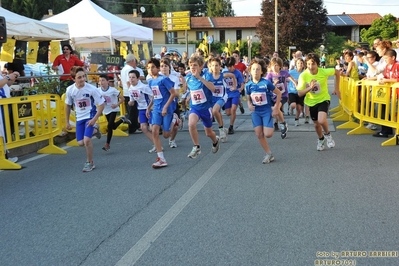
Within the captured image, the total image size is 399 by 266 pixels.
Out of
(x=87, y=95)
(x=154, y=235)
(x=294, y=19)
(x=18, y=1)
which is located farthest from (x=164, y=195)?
(x=18, y=1)

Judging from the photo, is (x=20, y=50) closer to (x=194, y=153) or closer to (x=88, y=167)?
(x=88, y=167)

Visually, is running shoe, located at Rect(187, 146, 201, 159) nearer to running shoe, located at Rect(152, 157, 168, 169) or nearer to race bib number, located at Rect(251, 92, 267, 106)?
running shoe, located at Rect(152, 157, 168, 169)

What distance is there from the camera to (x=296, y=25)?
172ft

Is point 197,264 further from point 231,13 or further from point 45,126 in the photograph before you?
point 231,13

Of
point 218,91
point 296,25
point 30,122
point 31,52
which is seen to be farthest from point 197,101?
point 296,25

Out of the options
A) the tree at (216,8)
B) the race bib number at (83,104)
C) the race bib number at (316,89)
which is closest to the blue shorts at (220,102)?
the race bib number at (316,89)

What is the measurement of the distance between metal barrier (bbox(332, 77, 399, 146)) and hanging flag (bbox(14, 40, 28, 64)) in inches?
328

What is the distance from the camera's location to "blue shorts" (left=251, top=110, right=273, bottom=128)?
7.52m

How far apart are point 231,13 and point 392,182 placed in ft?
278

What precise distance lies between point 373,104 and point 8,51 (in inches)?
336

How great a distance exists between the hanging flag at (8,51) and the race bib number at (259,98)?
255 inches

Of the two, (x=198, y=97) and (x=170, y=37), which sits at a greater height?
(x=170, y=37)

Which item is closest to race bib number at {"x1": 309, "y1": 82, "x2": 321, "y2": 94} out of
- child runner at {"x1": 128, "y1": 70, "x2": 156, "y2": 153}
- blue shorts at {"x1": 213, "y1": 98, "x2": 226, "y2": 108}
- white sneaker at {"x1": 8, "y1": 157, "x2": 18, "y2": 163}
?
blue shorts at {"x1": 213, "y1": 98, "x2": 226, "y2": 108}

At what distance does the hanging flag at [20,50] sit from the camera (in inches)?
468
